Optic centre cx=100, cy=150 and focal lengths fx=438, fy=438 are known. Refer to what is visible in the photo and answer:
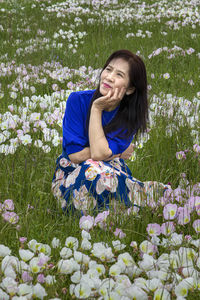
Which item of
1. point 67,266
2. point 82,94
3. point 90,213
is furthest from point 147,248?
point 82,94

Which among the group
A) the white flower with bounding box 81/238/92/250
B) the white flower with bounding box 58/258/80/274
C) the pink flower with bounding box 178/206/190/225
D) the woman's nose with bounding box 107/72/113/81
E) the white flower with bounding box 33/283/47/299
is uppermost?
the woman's nose with bounding box 107/72/113/81

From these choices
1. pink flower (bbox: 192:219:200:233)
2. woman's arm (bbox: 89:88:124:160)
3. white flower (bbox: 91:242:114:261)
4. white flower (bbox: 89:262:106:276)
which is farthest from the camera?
woman's arm (bbox: 89:88:124:160)

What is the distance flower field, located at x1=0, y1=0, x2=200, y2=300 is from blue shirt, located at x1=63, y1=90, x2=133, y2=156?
0.96ft

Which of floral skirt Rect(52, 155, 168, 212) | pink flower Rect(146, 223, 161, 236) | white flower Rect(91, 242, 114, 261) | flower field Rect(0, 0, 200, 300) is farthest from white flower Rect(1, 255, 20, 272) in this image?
Answer: floral skirt Rect(52, 155, 168, 212)

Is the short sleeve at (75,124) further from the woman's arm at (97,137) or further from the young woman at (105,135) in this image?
the woman's arm at (97,137)

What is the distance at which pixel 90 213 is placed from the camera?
279cm

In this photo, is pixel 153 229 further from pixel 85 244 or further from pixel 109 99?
pixel 109 99

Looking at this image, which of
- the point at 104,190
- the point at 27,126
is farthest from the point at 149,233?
the point at 27,126

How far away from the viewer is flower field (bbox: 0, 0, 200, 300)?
1939 millimetres

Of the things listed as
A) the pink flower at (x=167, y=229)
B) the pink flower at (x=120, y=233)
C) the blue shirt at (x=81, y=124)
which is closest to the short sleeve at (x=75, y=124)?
the blue shirt at (x=81, y=124)

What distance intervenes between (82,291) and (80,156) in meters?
1.58

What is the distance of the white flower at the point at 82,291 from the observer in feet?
5.94

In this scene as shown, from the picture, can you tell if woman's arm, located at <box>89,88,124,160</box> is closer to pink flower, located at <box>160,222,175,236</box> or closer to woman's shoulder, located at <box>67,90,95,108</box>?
woman's shoulder, located at <box>67,90,95,108</box>

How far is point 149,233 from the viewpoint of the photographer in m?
2.42
